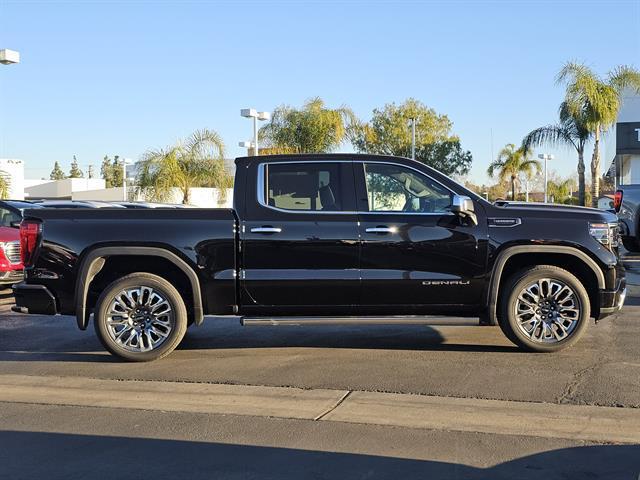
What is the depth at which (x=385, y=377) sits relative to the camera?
6176mm

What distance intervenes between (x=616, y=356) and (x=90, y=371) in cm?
518

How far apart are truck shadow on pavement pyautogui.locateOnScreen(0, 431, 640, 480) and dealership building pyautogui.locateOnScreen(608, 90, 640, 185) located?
2566 cm

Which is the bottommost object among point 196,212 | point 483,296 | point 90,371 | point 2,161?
point 90,371

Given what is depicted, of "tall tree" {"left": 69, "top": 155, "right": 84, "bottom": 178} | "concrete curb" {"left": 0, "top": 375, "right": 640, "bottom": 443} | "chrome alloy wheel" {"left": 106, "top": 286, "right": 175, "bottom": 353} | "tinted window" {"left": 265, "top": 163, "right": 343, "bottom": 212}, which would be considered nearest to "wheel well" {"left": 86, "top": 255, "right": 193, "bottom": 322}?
"chrome alloy wheel" {"left": 106, "top": 286, "right": 175, "bottom": 353}

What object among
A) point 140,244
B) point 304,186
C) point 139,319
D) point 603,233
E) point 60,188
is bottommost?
point 139,319

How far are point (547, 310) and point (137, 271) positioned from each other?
164 inches

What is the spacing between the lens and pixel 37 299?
6.78m

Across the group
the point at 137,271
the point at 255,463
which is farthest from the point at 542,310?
the point at 137,271

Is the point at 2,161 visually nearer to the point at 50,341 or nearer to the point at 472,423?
the point at 50,341

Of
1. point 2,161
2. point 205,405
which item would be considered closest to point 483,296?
point 205,405

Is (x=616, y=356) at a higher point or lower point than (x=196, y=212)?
lower

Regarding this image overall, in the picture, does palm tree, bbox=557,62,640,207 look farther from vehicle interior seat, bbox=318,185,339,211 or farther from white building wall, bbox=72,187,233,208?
vehicle interior seat, bbox=318,185,339,211

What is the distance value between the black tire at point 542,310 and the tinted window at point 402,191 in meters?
1.03

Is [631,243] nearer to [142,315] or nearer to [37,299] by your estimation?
[142,315]
